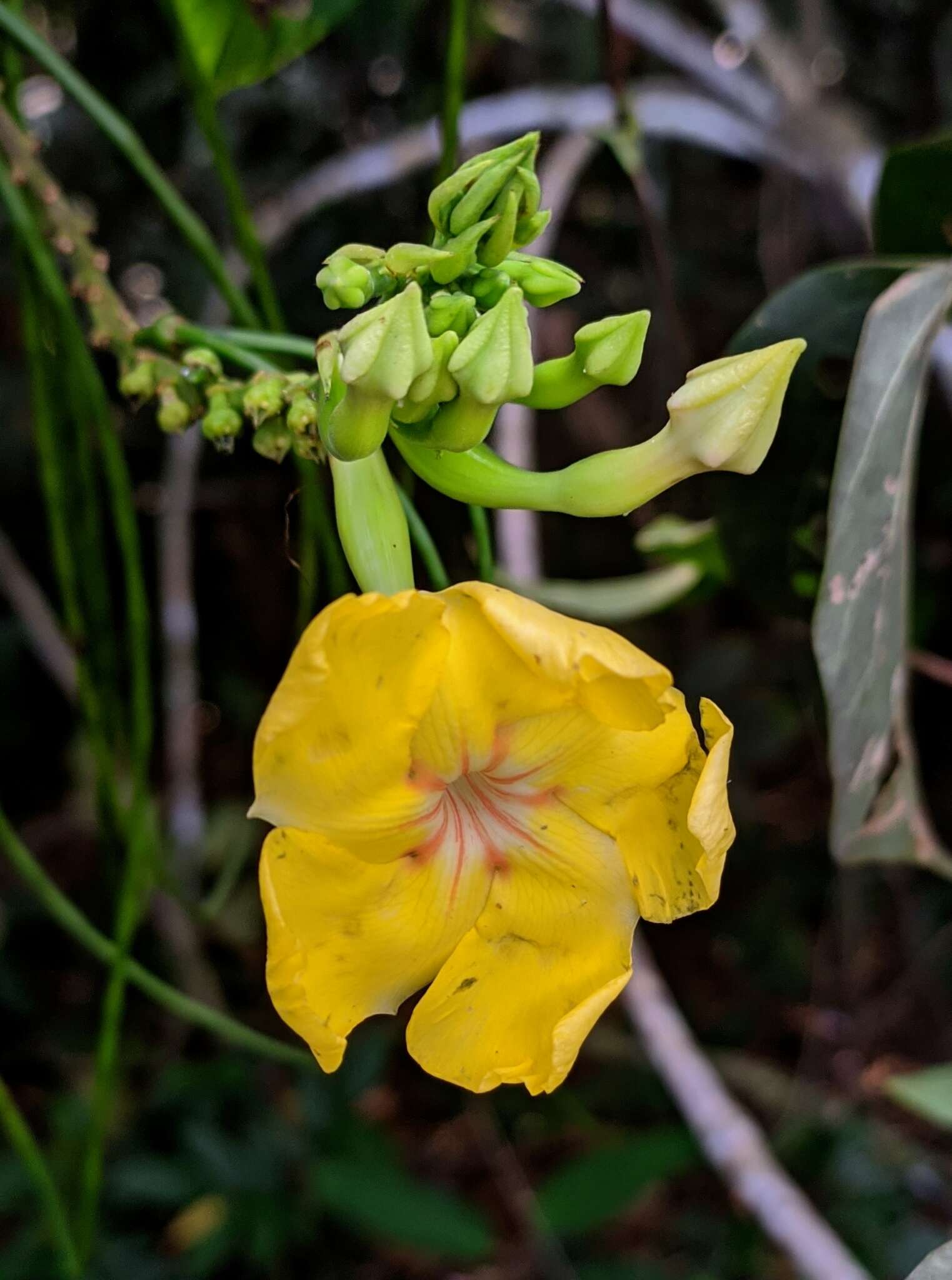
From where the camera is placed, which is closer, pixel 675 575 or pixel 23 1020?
pixel 675 575

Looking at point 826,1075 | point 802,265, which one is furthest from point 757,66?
point 826,1075

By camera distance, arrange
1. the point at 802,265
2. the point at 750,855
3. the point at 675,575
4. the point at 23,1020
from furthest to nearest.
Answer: the point at 750,855 → the point at 802,265 → the point at 23,1020 → the point at 675,575

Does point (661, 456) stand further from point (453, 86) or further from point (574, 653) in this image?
point (453, 86)

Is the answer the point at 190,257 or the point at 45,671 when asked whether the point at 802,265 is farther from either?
the point at 45,671

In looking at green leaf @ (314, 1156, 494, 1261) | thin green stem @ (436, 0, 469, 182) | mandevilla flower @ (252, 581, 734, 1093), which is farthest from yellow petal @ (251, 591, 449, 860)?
green leaf @ (314, 1156, 494, 1261)

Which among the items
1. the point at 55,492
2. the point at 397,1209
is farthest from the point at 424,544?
the point at 397,1209

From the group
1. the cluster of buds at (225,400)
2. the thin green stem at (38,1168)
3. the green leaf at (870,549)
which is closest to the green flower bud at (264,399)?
the cluster of buds at (225,400)
